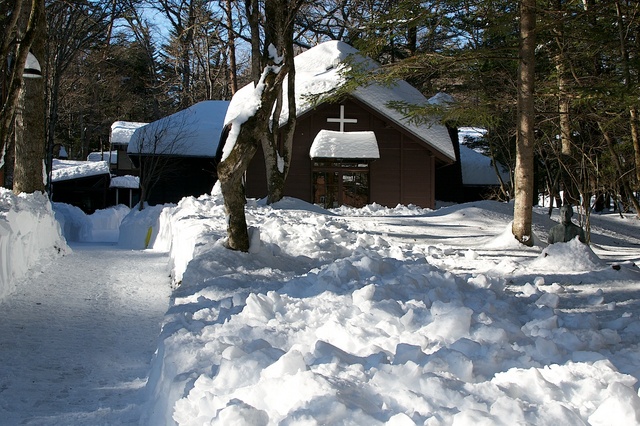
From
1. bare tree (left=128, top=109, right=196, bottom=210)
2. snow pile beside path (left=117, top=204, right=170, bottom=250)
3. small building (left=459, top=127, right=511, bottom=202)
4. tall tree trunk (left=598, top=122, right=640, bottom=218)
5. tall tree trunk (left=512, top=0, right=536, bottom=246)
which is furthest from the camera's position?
small building (left=459, top=127, right=511, bottom=202)

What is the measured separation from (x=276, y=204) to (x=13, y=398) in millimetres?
11842

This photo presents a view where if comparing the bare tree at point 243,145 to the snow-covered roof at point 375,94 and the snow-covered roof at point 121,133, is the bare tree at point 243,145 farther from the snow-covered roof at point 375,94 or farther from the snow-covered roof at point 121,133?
the snow-covered roof at point 121,133

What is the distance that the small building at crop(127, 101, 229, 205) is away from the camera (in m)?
25.2

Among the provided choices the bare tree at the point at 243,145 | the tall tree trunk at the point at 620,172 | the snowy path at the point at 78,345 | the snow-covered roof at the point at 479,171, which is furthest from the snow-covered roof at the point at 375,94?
the snowy path at the point at 78,345

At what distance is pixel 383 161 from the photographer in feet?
77.6

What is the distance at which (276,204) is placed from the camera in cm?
1606

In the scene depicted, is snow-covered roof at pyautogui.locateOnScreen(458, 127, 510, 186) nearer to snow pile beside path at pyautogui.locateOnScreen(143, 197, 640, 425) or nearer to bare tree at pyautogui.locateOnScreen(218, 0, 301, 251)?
bare tree at pyautogui.locateOnScreen(218, 0, 301, 251)

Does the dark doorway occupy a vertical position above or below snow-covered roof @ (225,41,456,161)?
below

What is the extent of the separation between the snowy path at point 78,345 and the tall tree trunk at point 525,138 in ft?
20.8

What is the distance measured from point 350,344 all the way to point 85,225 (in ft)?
83.0

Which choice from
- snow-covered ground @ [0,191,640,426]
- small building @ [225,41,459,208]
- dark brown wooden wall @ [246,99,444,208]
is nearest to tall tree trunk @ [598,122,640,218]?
snow-covered ground @ [0,191,640,426]

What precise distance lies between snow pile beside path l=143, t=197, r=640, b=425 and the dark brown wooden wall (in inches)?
642

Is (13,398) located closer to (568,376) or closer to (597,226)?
(568,376)

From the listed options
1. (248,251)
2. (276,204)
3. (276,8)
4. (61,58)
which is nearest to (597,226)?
(276,204)
